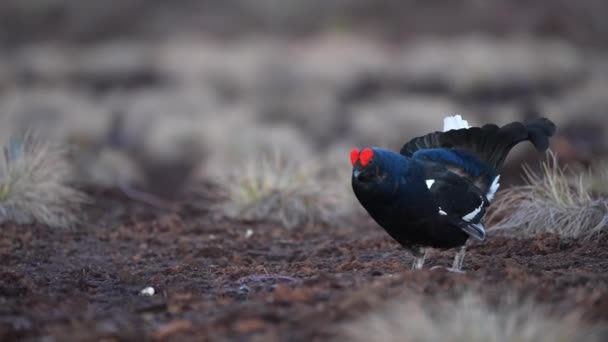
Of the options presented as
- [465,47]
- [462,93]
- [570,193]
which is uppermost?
[465,47]

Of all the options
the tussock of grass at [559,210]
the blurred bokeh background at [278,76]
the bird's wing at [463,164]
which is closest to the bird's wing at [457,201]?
the bird's wing at [463,164]

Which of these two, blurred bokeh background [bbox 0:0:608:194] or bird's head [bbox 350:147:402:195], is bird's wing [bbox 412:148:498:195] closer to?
bird's head [bbox 350:147:402:195]

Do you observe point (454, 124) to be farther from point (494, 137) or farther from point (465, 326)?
point (465, 326)

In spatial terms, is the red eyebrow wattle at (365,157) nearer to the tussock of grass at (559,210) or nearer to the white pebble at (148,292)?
the white pebble at (148,292)

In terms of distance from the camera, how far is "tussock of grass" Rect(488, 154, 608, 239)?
7078 mm

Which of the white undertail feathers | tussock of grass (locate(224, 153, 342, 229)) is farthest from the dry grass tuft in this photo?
tussock of grass (locate(224, 153, 342, 229))

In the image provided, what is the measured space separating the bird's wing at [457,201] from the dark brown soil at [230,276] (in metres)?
0.36

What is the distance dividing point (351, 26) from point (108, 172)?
16.3m

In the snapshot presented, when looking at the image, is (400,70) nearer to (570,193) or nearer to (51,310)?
(570,193)

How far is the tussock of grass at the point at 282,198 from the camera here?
9.12 meters

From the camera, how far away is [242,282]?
18.5 feet

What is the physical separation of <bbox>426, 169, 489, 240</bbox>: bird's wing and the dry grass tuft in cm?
166

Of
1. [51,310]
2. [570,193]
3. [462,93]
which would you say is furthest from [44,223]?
[462,93]

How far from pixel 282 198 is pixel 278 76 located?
11.7m
